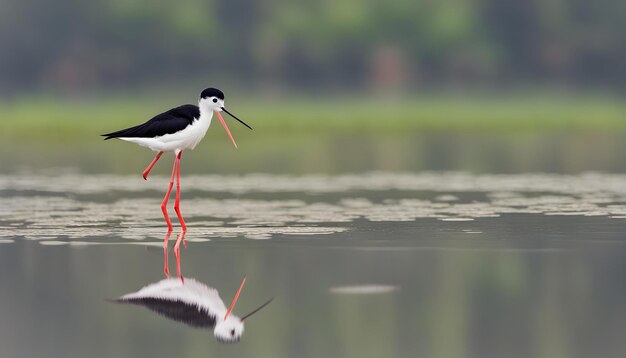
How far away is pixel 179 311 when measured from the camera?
743 cm

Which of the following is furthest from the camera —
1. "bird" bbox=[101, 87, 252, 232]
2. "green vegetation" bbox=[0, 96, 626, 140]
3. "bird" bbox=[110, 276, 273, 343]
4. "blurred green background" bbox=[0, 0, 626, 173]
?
"blurred green background" bbox=[0, 0, 626, 173]

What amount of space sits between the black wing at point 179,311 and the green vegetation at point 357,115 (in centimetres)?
2079

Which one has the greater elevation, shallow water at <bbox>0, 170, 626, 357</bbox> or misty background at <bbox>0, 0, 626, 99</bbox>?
misty background at <bbox>0, 0, 626, 99</bbox>

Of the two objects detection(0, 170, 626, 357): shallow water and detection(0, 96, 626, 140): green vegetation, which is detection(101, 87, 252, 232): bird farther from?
detection(0, 96, 626, 140): green vegetation

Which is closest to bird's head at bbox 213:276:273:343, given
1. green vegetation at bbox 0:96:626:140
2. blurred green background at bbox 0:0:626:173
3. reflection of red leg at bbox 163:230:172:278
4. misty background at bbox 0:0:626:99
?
reflection of red leg at bbox 163:230:172:278

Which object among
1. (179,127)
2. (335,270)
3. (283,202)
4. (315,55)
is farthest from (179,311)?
(315,55)

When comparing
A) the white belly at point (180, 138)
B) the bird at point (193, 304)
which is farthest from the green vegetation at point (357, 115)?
the bird at point (193, 304)

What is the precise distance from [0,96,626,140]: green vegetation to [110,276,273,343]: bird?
2038 cm

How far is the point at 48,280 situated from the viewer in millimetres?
8555

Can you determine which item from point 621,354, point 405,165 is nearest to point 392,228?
point 621,354

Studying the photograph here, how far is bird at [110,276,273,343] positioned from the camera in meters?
7.08

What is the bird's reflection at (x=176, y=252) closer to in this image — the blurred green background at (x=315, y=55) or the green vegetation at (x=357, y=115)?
the green vegetation at (x=357, y=115)

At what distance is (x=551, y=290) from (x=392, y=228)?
297 cm

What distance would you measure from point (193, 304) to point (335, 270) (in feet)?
4.54
